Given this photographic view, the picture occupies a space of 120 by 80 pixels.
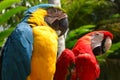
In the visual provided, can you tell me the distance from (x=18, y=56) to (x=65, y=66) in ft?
1.70

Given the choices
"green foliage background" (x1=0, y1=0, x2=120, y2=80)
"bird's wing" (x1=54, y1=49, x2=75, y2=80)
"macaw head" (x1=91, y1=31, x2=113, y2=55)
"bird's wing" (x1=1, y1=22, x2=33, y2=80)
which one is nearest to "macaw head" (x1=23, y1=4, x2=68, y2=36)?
"bird's wing" (x1=1, y1=22, x2=33, y2=80)

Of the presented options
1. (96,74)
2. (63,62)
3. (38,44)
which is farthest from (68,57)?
(38,44)

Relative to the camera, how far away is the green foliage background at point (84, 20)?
3951 mm

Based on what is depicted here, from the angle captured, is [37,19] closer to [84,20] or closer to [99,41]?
[99,41]

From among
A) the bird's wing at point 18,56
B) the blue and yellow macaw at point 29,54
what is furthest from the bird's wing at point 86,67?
the bird's wing at point 18,56

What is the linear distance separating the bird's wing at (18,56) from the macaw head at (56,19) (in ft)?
0.62

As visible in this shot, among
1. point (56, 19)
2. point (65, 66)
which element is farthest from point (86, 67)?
point (56, 19)

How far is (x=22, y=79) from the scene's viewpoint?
2.04 meters

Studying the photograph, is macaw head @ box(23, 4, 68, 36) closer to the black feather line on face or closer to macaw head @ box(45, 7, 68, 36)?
macaw head @ box(45, 7, 68, 36)

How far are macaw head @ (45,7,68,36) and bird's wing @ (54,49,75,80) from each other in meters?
0.23

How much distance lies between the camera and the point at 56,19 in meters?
2.22

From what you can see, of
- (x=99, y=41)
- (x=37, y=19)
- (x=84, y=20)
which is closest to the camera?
(x=37, y=19)

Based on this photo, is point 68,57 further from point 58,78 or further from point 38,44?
point 38,44

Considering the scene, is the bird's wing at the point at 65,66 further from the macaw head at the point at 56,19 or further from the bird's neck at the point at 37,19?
the bird's neck at the point at 37,19
